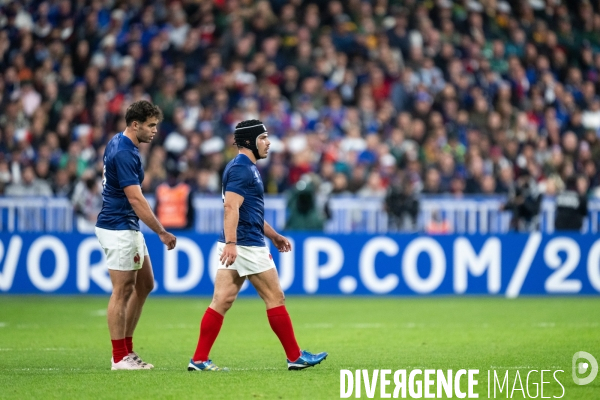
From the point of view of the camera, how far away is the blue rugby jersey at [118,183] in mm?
8965

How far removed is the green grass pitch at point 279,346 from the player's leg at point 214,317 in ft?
0.60

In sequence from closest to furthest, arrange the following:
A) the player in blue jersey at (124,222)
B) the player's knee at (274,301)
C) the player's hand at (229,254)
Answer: the player's hand at (229,254)
the player's knee at (274,301)
the player in blue jersey at (124,222)

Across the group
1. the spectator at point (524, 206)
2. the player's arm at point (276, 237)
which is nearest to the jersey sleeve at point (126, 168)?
the player's arm at point (276, 237)

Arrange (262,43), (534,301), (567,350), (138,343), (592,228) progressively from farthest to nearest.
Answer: (262,43) < (592,228) < (534,301) < (138,343) < (567,350)

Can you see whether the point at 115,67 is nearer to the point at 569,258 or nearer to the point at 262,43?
the point at 262,43

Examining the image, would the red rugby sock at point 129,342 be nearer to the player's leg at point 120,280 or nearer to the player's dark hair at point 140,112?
the player's leg at point 120,280

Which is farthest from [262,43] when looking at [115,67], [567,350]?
[567,350]

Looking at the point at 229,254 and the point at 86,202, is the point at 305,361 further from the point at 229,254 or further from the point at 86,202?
the point at 86,202

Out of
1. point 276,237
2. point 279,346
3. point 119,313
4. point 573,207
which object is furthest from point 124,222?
point 573,207

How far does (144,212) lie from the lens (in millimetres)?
8812

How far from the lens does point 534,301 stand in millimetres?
16625

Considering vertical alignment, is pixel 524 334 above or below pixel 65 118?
below

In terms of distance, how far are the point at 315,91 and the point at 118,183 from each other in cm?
1253

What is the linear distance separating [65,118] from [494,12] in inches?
402
